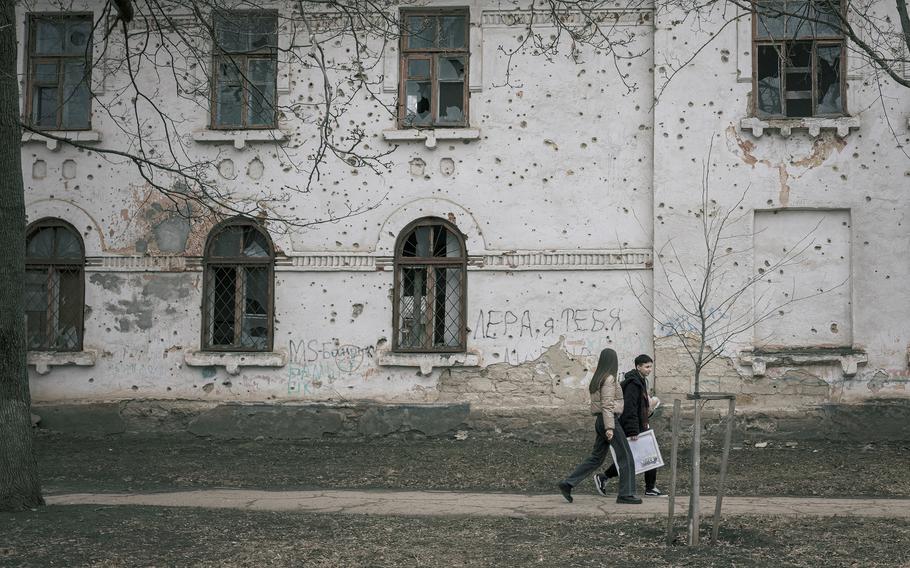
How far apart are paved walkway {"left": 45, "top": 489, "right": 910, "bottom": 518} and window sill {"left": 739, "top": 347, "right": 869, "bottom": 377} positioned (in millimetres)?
3843

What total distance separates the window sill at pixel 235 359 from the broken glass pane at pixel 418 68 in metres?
4.68

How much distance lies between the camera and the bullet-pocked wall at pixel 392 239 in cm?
1542

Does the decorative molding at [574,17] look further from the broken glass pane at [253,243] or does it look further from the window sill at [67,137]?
the window sill at [67,137]

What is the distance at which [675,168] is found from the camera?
15211 millimetres

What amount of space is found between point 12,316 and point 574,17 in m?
9.33

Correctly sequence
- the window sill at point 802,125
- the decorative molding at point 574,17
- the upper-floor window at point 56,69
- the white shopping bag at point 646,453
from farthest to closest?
the upper-floor window at point 56,69 → the decorative molding at point 574,17 → the window sill at point 802,125 → the white shopping bag at point 646,453

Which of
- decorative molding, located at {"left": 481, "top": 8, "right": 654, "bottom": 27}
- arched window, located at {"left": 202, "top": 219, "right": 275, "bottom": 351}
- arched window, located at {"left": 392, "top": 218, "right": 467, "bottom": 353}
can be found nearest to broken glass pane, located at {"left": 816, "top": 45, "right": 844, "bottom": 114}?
decorative molding, located at {"left": 481, "top": 8, "right": 654, "bottom": 27}

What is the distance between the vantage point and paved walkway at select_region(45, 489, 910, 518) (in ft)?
33.6

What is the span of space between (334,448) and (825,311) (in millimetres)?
7328

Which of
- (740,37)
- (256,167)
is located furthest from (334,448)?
(740,37)

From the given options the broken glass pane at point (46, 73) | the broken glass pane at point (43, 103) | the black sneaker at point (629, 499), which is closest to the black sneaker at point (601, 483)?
the black sneaker at point (629, 499)

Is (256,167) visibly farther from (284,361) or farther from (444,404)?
(444,404)

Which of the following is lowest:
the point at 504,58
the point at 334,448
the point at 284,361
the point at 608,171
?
the point at 334,448

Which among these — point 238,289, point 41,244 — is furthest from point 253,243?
point 41,244
